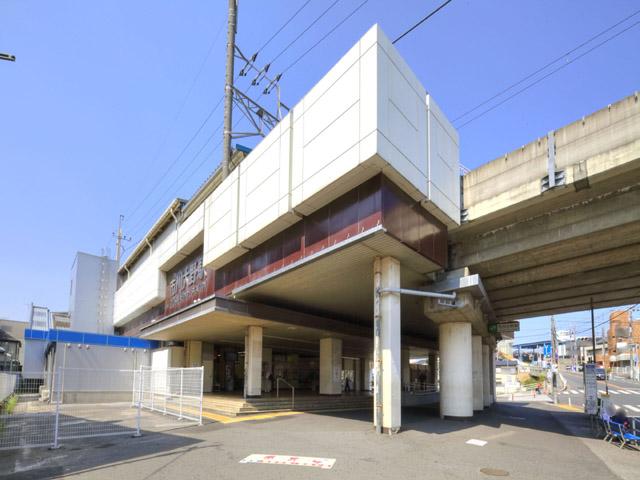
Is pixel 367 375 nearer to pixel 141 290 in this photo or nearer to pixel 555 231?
pixel 141 290

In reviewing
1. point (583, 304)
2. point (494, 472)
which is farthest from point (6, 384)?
point (583, 304)

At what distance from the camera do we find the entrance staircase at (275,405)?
21.5 meters

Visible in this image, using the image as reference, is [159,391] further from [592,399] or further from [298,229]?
[592,399]

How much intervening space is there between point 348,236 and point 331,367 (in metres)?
16.1

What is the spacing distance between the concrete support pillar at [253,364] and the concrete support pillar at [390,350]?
10.4 m

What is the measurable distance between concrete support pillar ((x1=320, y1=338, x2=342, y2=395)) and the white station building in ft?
0.29

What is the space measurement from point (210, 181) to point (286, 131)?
14.9 m

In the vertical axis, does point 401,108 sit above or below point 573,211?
above

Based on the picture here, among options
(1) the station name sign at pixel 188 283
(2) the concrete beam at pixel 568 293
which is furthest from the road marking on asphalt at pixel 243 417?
(2) the concrete beam at pixel 568 293

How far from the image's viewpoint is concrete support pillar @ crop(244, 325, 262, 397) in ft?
78.5

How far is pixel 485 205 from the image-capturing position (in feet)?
57.2

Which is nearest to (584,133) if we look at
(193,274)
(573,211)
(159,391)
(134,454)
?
(573,211)

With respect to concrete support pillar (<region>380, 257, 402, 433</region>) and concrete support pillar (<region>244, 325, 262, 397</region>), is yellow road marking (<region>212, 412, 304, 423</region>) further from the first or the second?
concrete support pillar (<region>380, 257, 402, 433</region>)

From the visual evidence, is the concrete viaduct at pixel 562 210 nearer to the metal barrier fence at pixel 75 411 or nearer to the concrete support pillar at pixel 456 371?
the concrete support pillar at pixel 456 371
